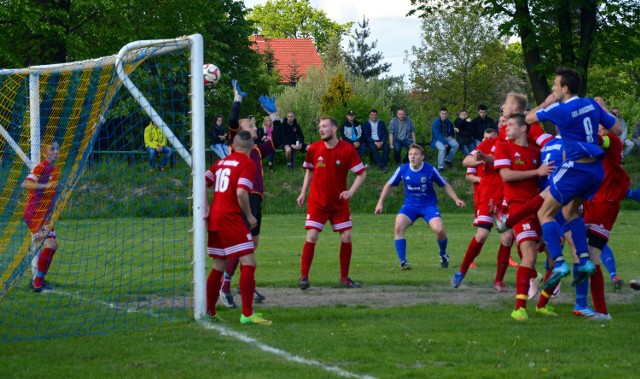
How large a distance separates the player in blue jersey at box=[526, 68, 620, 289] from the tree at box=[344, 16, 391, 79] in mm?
66522

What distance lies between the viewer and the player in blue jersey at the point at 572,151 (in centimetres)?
870

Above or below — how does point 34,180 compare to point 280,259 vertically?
above

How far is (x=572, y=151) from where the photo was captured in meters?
8.75

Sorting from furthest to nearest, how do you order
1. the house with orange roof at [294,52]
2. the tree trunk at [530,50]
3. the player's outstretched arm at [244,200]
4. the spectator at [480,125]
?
the house with orange roof at [294,52]
the tree trunk at [530,50]
the spectator at [480,125]
the player's outstretched arm at [244,200]

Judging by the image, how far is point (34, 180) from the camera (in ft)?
38.0

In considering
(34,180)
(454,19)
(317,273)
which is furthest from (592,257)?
(454,19)

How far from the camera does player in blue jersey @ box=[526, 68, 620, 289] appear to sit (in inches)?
343

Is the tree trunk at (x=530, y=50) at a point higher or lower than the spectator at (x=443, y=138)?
higher

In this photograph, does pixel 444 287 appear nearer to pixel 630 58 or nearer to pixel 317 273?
pixel 317 273

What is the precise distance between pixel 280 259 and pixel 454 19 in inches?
1915

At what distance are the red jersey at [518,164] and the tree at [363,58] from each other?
65685mm

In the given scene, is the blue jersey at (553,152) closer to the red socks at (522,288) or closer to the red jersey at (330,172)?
the red socks at (522,288)

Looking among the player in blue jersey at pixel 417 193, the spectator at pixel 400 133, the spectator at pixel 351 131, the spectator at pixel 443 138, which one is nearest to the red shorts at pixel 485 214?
the player in blue jersey at pixel 417 193

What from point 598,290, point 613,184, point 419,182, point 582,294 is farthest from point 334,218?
point 598,290
